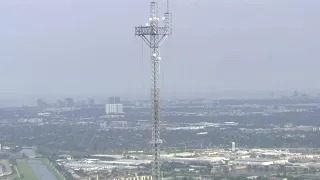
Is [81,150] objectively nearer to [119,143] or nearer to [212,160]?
[119,143]

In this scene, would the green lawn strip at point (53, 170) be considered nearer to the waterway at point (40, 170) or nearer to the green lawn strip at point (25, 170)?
the waterway at point (40, 170)

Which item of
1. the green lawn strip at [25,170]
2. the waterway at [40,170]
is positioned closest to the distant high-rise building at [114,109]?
the waterway at [40,170]

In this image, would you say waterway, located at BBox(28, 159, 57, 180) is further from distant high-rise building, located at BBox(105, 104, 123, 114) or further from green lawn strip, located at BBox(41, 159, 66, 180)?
distant high-rise building, located at BBox(105, 104, 123, 114)

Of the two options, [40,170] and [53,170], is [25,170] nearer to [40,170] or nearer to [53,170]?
[40,170]

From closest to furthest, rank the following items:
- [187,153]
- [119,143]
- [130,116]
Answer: [187,153]
[119,143]
[130,116]

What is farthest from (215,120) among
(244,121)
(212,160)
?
(212,160)

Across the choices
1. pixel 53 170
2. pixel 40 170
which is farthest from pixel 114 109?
pixel 53 170
